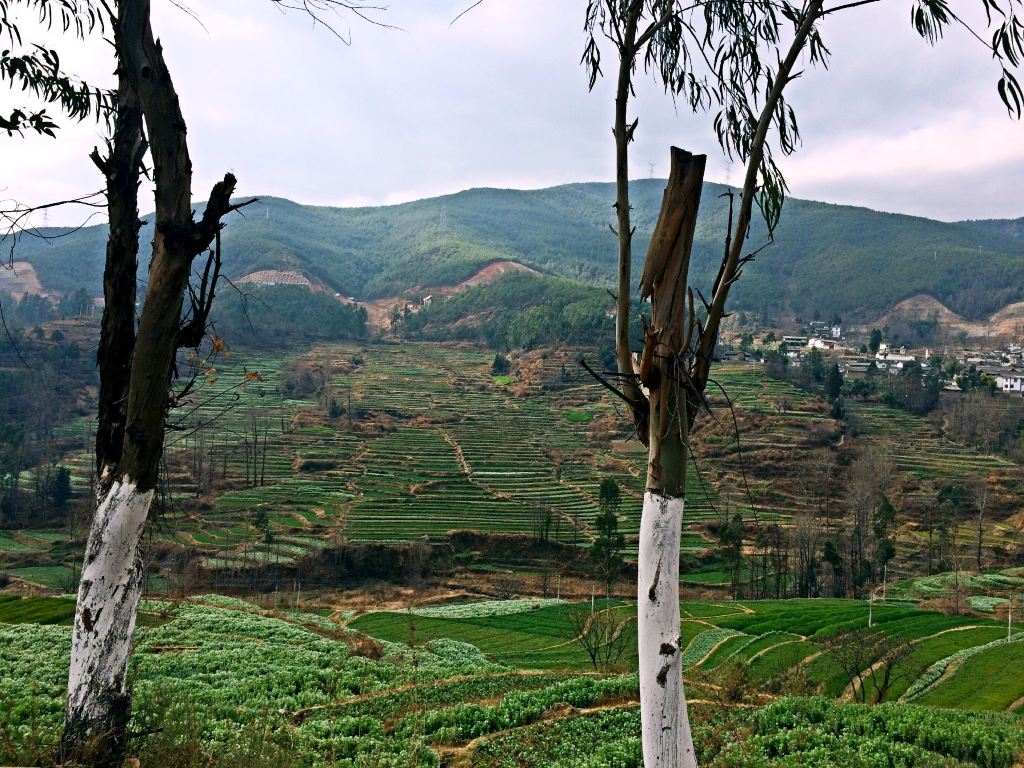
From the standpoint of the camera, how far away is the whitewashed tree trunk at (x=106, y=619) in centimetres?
404

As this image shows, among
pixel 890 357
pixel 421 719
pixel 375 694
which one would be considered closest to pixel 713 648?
pixel 375 694

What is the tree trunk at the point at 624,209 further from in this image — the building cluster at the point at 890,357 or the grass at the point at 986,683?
the building cluster at the point at 890,357

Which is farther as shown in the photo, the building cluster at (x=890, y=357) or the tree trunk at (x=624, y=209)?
the building cluster at (x=890, y=357)

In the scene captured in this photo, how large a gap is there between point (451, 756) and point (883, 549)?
5441 cm

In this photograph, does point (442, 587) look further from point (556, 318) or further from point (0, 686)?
point (556, 318)

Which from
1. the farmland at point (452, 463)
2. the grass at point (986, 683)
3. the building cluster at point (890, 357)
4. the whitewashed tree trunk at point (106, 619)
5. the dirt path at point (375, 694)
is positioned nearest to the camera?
the whitewashed tree trunk at point (106, 619)

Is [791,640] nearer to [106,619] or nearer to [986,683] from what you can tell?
[986,683]

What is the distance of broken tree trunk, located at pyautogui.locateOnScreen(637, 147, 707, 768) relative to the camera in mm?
3449

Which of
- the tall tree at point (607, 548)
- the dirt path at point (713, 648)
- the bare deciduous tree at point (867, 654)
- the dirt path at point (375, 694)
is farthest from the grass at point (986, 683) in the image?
the tall tree at point (607, 548)

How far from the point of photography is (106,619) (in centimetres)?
407

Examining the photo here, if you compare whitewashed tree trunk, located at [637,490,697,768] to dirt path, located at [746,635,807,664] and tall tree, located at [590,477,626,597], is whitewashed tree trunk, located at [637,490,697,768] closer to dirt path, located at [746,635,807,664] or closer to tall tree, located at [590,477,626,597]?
dirt path, located at [746,635,807,664]

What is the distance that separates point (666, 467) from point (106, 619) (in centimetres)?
313

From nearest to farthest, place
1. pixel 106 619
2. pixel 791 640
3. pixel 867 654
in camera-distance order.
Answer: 1. pixel 106 619
2. pixel 867 654
3. pixel 791 640

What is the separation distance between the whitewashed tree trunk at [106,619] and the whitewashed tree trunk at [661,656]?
2.81 m
